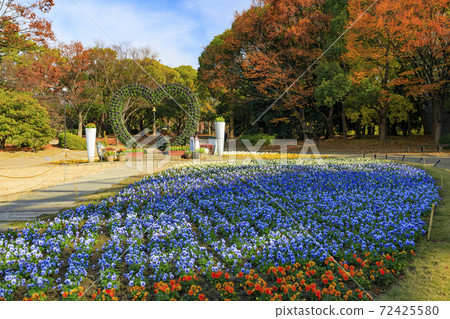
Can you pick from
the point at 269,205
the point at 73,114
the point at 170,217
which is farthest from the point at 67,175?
the point at 73,114

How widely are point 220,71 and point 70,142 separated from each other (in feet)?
46.3

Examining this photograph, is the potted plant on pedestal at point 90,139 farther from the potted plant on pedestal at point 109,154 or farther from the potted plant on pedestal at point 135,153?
the potted plant on pedestal at point 135,153

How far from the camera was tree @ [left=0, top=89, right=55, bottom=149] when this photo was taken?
21.5 meters

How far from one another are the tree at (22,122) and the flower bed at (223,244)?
19355 mm

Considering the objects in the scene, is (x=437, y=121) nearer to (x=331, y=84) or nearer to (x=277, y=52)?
(x=331, y=84)

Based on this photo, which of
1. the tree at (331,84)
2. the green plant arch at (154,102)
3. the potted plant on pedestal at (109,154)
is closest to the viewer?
the potted plant on pedestal at (109,154)

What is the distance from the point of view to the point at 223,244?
4.09 metres

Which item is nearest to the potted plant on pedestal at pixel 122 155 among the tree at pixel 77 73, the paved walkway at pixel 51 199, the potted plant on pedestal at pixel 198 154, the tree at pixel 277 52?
the potted plant on pedestal at pixel 198 154

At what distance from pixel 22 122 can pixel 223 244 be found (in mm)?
23890

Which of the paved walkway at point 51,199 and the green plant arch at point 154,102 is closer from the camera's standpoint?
the paved walkway at point 51,199

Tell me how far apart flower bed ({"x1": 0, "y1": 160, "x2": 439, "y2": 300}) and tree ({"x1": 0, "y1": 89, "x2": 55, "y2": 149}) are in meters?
19.4

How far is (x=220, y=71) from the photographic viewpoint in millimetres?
25781

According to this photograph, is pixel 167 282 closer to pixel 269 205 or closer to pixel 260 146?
pixel 269 205

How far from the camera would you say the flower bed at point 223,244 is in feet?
10.5
